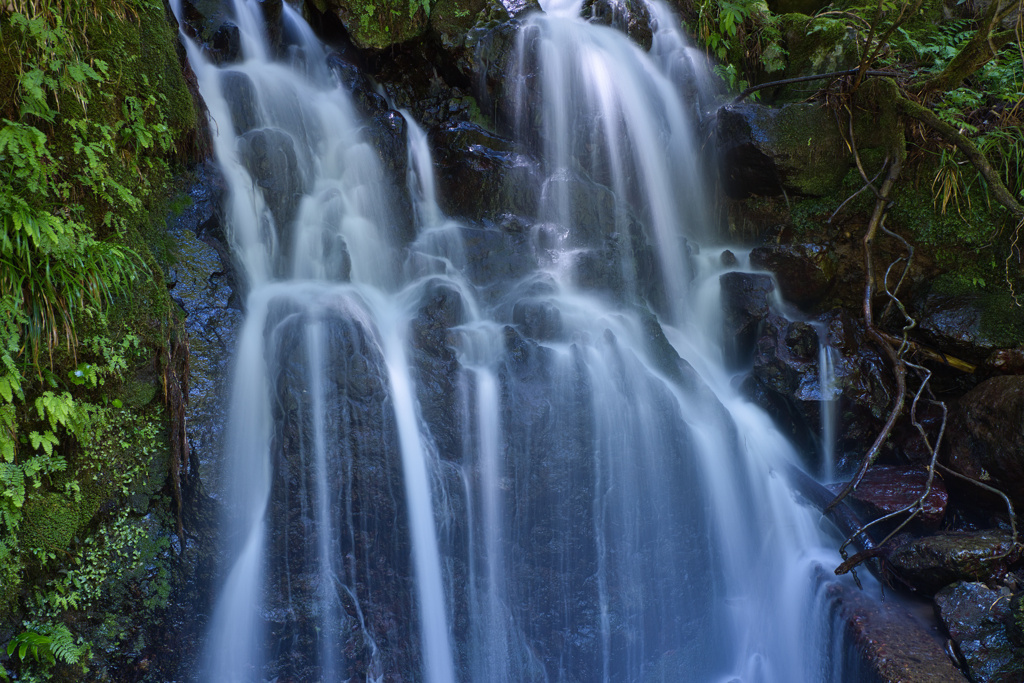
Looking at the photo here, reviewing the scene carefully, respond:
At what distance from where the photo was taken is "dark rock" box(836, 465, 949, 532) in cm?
447

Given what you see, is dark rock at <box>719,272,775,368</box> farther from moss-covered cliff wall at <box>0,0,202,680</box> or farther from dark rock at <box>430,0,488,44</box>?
moss-covered cliff wall at <box>0,0,202,680</box>

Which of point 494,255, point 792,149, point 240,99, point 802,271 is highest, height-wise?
point 240,99

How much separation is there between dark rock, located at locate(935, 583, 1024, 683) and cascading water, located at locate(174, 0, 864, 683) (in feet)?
2.58

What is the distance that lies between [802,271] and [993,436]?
2.31 m

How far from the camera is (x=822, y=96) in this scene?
6.79 metres

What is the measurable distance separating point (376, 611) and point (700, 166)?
6172 millimetres

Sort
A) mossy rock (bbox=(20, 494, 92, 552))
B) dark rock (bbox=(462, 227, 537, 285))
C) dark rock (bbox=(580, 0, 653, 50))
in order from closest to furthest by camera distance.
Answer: mossy rock (bbox=(20, 494, 92, 552)) → dark rock (bbox=(462, 227, 537, 285)) → dark rock (bbox=(580, 0, 653, 50))

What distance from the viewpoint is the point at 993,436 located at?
14.9 feet

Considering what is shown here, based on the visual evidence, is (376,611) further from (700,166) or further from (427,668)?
(700,166)

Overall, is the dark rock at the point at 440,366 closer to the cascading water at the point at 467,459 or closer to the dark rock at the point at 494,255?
the cascading water at the point at 467,459

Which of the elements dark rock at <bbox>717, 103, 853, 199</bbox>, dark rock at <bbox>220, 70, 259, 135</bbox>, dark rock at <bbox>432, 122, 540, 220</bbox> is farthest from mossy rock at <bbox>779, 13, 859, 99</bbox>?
dark rock at <bbox>220, 70, 259, 135</bbox>

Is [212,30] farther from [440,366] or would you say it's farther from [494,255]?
[440,366]

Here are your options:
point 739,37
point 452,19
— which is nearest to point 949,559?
point 739,37

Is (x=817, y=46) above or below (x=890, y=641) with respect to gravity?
above
